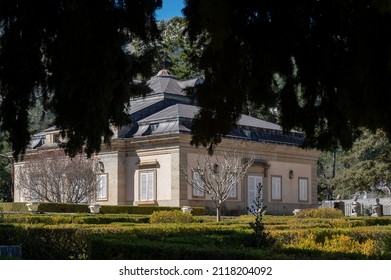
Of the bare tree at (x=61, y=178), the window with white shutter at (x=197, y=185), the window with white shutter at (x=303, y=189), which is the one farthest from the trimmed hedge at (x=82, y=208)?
the window with white shutter at (x=303, y=189)

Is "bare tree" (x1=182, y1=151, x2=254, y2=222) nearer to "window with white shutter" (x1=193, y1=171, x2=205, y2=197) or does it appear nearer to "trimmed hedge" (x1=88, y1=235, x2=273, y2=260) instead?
"window with white shutter" (x1=193, y1=171, x2=205, y2=197)

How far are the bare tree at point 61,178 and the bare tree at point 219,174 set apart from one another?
443 cm

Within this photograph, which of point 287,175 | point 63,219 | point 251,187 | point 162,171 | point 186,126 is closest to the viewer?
point 63,219

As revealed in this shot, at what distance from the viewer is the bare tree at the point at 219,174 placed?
25248 millimetres

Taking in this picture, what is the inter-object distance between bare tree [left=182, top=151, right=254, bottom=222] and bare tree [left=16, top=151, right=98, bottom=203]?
14.5 feet

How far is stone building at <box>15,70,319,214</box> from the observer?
3044 cm

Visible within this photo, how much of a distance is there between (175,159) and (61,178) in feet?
16.7

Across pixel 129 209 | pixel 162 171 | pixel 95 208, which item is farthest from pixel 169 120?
pixel 95 208

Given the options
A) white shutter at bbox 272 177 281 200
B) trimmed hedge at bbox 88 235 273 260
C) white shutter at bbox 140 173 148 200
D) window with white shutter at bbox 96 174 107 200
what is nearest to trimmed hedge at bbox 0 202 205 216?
white shutter at bbox 140 173 148 200

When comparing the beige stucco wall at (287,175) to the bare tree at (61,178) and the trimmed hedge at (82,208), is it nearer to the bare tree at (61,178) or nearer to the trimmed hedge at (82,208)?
the trimmed hedge at (82,208)

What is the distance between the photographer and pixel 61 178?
30750 mm

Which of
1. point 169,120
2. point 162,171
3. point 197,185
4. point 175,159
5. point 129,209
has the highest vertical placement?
point 169,120

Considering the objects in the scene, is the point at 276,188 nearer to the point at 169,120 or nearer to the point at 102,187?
the point at 169,120

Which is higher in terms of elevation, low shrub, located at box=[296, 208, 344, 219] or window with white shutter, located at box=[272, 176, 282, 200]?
window with white shutter, located at box=[272, 176, 282, 200]
